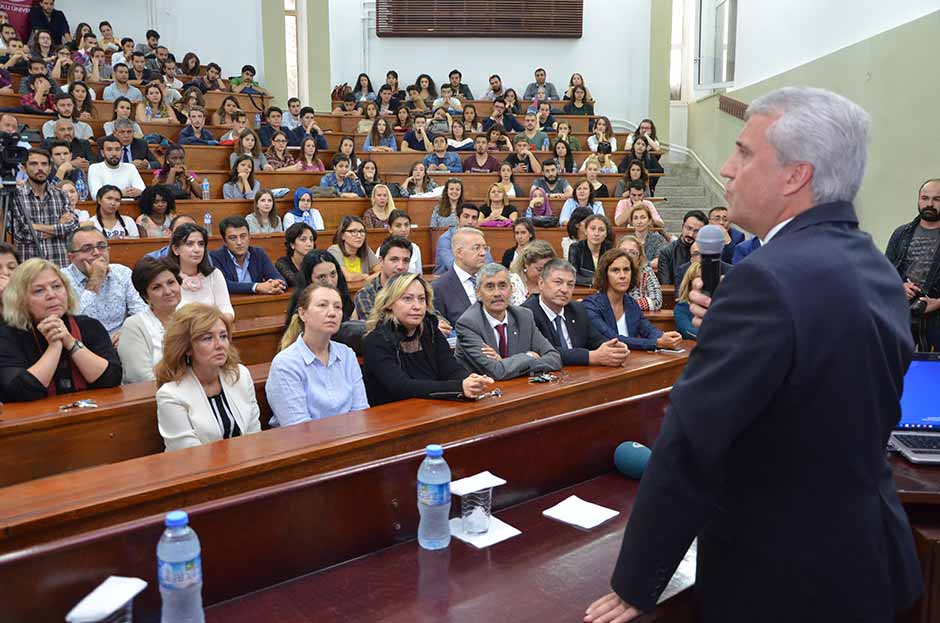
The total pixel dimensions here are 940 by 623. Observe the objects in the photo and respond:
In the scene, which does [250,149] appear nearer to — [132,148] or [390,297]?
[132,148]

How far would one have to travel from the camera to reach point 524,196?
6.61 metres

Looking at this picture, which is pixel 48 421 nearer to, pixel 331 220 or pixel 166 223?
pixel 166 223

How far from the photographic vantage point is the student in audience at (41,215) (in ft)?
11.8

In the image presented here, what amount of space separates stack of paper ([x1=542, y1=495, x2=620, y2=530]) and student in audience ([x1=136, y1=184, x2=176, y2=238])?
12.3 ft

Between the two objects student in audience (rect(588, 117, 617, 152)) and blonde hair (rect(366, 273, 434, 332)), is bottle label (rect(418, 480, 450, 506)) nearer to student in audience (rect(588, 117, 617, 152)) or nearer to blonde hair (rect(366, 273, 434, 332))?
blonde hair (rect(366, 273, 434, 332))

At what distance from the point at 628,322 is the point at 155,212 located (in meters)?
3.03

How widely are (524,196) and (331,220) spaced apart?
6.14 feet

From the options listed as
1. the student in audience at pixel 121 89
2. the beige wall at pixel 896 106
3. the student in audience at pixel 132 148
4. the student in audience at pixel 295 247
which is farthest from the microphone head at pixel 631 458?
the student in audience at pixel 121 89

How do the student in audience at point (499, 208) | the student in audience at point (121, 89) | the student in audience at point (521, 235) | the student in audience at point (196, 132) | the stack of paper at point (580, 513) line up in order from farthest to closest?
the student in audience at point (121, 89) < the student in audience at point (196, 132) < the student in audience at point (499, 208) < the student in audience at point (521, 235) < the stack of paper at point (580, 513)

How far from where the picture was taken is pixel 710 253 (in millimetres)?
1231

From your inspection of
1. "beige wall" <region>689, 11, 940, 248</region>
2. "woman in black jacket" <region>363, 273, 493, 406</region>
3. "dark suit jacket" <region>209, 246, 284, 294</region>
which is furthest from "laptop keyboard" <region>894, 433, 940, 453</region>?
"dark suit jacket" <region>209, 246, 284, 294</region>

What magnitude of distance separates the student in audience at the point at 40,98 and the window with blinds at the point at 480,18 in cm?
474

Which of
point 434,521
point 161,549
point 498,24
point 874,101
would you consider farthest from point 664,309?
point 498,24

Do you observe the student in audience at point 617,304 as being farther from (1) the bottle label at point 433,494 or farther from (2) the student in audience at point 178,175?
(2) the student in audience at point 178,175
